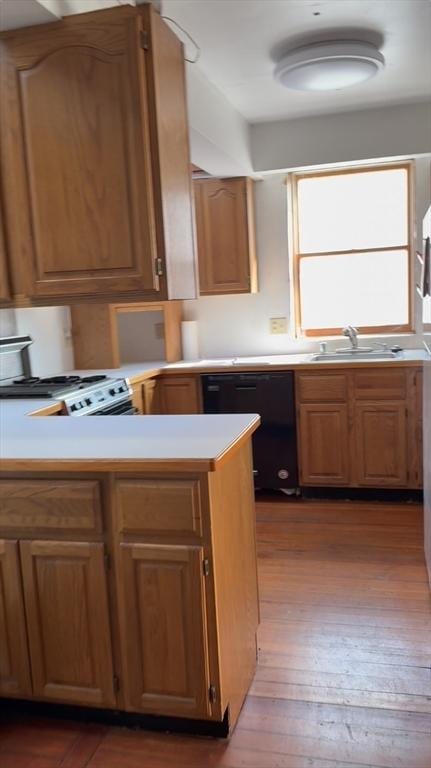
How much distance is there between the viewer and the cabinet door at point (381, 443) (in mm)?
3826

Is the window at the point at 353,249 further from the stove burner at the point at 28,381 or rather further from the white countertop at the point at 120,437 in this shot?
the white countertop at the point at 120,437

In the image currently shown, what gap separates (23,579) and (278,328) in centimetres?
311

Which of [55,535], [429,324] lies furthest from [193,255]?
[55,535]

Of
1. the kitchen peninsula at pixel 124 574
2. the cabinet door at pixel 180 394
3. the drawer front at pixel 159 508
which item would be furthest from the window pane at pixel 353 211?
the drawer front at pixel 159 508

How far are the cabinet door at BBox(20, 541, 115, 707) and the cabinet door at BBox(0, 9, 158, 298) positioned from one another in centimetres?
88

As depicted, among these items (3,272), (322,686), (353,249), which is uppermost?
(353,249)

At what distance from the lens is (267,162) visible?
4.28 m

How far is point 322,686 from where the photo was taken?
6.87 feet

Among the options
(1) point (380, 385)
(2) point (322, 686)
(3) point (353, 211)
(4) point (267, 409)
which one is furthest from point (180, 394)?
(2) point (322, 686)

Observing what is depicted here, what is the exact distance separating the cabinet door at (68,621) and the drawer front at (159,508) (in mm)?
149

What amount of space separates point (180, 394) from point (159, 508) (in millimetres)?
2434

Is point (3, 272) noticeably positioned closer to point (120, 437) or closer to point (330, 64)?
point (120, 437)

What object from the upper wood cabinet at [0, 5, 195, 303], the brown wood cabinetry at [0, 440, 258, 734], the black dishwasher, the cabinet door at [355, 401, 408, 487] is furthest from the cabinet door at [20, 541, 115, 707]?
the cabinet door at [355, 401, 408, 487]

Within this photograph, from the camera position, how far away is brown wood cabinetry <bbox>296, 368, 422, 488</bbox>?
12.5 ft
